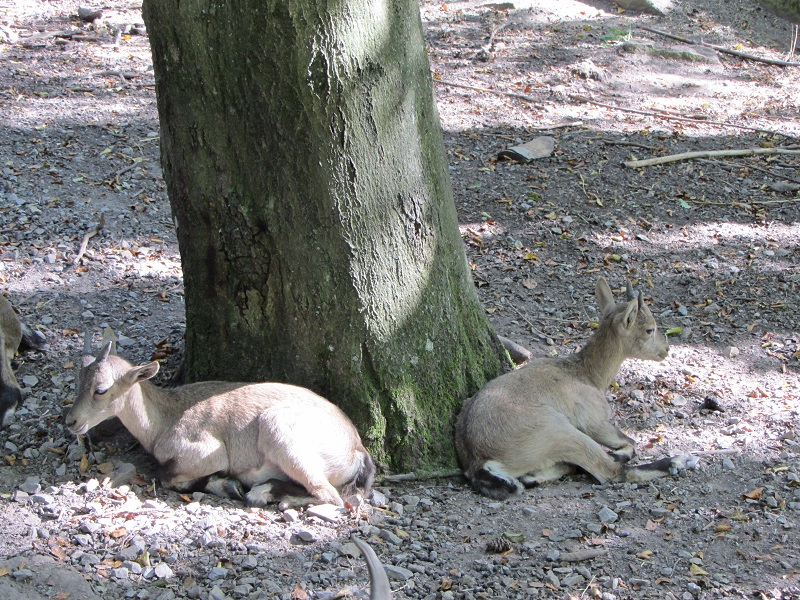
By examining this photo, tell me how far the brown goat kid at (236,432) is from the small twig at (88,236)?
247 cm

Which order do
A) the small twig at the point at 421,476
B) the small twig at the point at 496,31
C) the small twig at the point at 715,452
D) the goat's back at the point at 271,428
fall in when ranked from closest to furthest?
the goat's back at the point at 271,428 → the small twig at the point at 421,476 → the small twig at the point at 715,452 → the small twig at the point at 496,31

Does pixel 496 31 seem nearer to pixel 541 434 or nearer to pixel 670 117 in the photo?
pixel 670 117

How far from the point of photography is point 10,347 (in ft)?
19.5

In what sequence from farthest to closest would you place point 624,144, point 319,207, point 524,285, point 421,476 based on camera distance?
1. point 624,144
2. point 524,285
3. point 421,476
4. point 319,207

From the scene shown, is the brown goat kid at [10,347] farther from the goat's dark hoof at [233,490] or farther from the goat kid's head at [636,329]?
the goat kid's head at [636,329]

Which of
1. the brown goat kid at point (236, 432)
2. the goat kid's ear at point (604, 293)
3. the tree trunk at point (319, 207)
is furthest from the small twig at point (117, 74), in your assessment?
the goat kid's ear at point (604, 293)

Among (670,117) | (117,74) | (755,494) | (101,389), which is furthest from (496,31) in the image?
(101,389)

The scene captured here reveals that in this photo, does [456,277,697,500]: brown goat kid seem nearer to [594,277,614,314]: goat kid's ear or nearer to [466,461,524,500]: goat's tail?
[466,461,524,500]: goat's tail

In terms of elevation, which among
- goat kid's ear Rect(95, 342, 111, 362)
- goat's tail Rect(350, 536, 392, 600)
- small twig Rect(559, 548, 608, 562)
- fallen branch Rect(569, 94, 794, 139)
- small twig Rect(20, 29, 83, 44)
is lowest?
small twig Rect(559, 548, 608, 562)

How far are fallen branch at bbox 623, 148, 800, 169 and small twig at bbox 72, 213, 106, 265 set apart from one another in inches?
212

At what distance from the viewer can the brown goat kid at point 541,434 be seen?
517 cm

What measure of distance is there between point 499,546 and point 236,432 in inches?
61.7

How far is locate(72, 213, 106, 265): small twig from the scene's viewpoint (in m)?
7.26

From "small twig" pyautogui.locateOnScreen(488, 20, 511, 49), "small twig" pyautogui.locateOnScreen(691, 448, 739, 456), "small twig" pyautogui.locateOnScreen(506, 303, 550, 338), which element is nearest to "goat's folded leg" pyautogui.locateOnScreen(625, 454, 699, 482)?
"small twig" pyautogui.locateOnScreen(691, 448, 739, 456)
